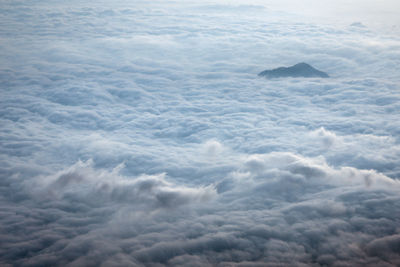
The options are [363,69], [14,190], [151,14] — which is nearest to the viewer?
[14,190]

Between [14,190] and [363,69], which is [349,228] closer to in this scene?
[14,190]

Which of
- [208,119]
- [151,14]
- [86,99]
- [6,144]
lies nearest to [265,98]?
[208,119]

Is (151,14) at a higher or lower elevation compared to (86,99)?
higher

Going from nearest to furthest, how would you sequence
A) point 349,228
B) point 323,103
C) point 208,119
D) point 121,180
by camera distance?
point 349,228, point 121,180, point 208,119, point 323,103

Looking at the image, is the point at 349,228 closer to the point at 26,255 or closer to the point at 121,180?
the point at 121,180

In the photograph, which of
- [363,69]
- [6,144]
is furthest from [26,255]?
[363,69]

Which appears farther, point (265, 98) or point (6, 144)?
point (265, 98)
